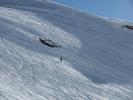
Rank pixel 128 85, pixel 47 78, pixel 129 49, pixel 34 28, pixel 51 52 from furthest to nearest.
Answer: pixel 129 49
pixel 34 28
pixel 51 52
pixel 128 85
pixel 47 78

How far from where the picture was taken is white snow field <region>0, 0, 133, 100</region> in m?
7.05

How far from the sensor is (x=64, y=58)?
9266 mm

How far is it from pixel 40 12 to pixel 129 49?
14.3ft

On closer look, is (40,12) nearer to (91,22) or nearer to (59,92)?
(91,22)

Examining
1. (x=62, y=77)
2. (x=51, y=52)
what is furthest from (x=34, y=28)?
(x=62, y=77)

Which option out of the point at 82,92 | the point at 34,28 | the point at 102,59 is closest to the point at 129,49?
the point at 102,59

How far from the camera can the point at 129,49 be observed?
1227 centimetres

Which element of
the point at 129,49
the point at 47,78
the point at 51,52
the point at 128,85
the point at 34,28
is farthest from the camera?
the point at 129,49

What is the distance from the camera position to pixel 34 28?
1139cm

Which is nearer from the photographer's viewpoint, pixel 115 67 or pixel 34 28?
pixel 115 67

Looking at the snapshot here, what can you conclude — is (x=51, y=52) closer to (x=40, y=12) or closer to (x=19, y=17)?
(x=19, y=17)

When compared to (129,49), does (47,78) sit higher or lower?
higher

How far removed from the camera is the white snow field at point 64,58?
7051 mm

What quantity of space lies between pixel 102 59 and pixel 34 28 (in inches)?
101
